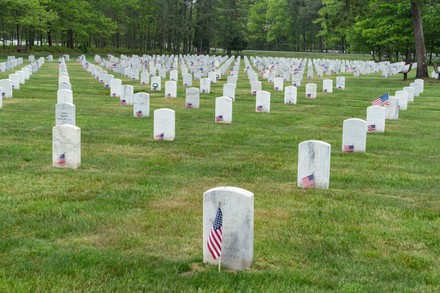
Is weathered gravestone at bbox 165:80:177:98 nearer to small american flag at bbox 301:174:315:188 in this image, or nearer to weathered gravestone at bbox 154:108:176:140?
weathered gravestone at bbox 154:108:176:140

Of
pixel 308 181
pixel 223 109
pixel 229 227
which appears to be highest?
pixel 223 109

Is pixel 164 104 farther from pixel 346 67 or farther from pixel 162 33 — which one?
pixel 162 33

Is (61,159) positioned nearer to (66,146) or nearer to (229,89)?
(66,146)

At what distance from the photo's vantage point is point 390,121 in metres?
16.8

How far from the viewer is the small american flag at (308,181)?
8.59m

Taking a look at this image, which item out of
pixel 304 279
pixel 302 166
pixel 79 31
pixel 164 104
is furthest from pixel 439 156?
pixel 79 31

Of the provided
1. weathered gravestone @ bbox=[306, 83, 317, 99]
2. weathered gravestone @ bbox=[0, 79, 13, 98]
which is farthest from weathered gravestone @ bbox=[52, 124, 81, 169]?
weathered gravestone @ bbox=[306, 83, 317, 99]

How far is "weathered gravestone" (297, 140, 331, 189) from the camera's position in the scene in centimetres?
827

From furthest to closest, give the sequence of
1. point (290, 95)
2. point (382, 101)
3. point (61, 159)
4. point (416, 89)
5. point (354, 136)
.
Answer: point (416, 89), point (290, 95), point (382, 101), point (354, 136), point (61, 159)

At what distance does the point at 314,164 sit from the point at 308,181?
31 centimetres

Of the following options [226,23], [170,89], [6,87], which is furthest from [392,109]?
[226,23]

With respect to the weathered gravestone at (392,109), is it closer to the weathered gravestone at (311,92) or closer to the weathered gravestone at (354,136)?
the weathered gravestone at (354,136)

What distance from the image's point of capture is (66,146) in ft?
31.2

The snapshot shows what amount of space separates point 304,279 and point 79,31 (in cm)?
6410
